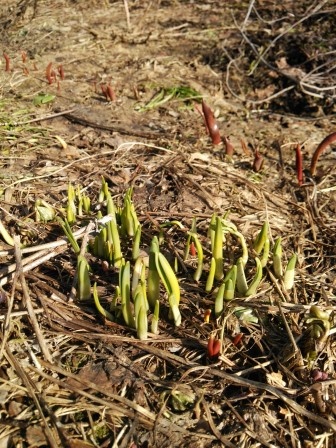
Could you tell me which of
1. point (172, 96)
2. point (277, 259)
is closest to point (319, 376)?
point (277, 259)

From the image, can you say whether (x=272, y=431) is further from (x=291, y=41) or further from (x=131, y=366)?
(x=291, y=41)

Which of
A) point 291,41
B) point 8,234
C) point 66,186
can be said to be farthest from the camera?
point 291,41

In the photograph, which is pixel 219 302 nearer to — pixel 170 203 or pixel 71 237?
pixel 71 237

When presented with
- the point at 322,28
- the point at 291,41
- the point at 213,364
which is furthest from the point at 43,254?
the point at 322,28

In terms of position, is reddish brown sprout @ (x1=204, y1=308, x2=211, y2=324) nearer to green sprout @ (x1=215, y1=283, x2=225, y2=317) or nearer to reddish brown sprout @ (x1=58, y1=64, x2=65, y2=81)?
green sprout @ (x1=215, y1=283, x2=225, y2=317)

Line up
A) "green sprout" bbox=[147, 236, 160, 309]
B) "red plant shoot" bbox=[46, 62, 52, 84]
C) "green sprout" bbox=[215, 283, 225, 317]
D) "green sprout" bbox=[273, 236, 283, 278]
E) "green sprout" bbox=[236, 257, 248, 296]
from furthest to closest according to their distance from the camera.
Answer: "red plant shoot" bbox=[46, 62, 52, 84]
"green sprout" bbox=[273, 236, 283, 278]
"green sprout" bbox=[236, 257, 248, 296]
"green sprout" bbox=[215, 283, 225, 317]
"green sprout" bbox=[147, 236, 160, 309]

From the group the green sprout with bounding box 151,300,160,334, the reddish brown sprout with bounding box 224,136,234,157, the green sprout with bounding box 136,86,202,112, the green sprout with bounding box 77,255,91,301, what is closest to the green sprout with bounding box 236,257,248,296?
the green sprout with bounding box 151,300,160,334
